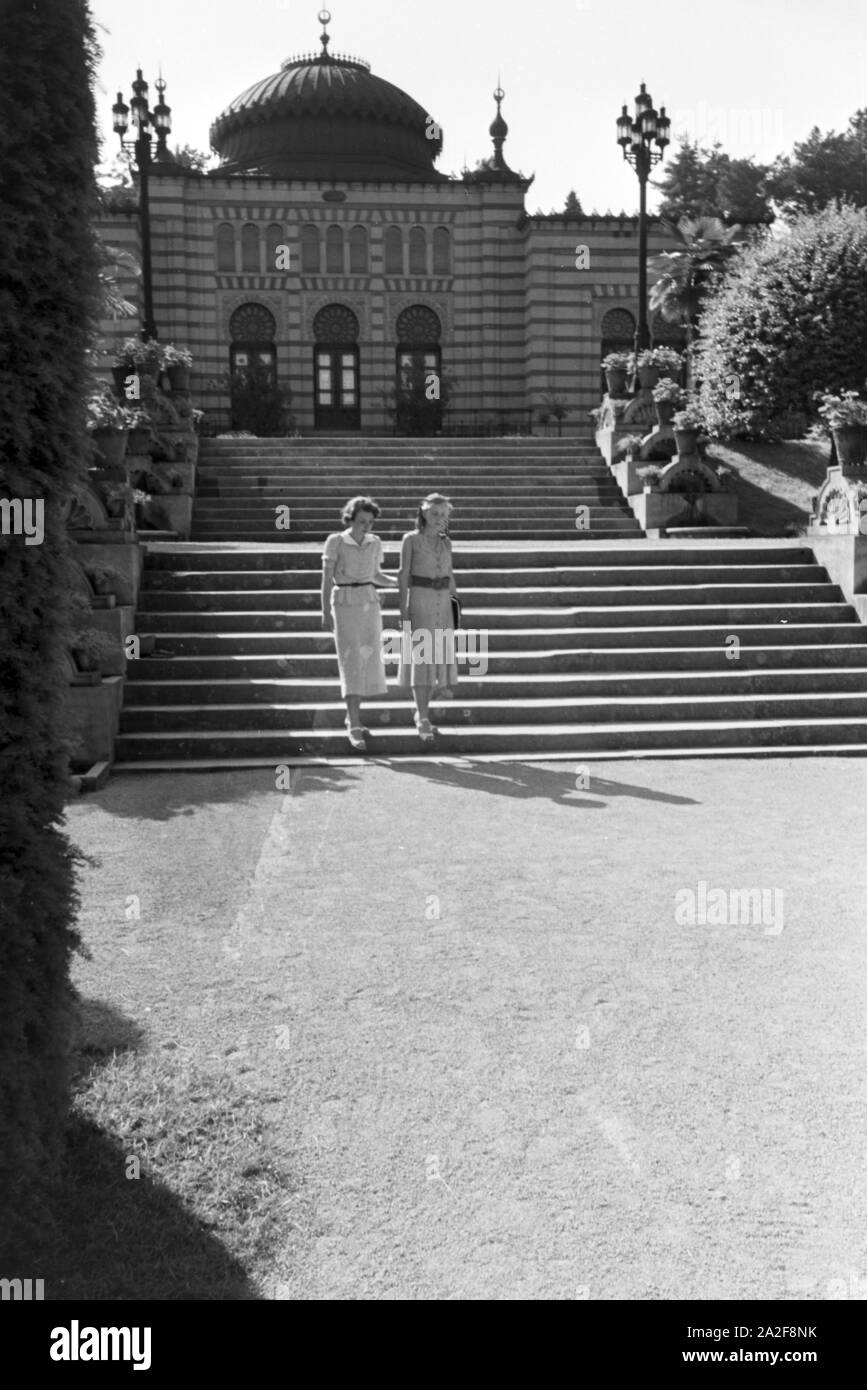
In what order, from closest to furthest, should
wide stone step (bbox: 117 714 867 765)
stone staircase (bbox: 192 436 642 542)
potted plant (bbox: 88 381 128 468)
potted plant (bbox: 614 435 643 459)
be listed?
wide stone step (bbox: 117 714 867 765)
potted plant (bbox: 88 381 128 468)
stone staircase (bbox: 192 436 642 542)
potted plant (bbox: 614 435 643 459)

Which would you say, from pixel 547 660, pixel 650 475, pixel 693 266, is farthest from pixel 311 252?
pixel 547 660

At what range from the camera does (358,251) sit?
37938 millimetres

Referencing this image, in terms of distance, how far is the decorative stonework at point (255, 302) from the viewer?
37.8 metres

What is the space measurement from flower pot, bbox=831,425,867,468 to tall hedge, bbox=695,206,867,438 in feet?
22.6

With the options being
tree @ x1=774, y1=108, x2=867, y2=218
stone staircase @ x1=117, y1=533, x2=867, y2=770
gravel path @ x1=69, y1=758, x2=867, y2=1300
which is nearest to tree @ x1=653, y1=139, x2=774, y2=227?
tree @ x1=774, y1=108, x2=867, y2=218

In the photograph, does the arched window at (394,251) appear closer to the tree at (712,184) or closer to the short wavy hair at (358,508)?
the tree at (712,184)

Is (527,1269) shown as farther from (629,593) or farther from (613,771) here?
(629,593)

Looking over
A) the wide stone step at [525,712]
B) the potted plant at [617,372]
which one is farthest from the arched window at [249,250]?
the wide stone step at [525,712]

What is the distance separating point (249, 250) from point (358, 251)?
3366 millimetres

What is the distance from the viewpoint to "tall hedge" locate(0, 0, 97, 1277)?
9.94ft

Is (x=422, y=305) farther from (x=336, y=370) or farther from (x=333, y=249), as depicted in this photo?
(x=336, y=370)

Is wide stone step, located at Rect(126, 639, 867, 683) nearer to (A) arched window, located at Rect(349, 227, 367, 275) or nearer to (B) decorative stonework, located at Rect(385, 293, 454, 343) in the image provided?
(B) decorative stonework, located at Rect(385, 293, 454, 343)

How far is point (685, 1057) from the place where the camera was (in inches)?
169

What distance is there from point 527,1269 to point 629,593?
10.7 meters
